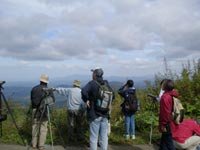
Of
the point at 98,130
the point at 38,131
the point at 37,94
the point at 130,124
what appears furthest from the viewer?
the point at 130,124

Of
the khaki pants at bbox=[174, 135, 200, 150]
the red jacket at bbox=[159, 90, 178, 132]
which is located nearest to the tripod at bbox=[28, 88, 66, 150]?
the red jacket at bbox=[159, 90, 178, 132]

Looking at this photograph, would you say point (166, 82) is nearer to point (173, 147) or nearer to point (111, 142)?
point (173, 147)

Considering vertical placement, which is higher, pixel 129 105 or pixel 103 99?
pixel 103 99

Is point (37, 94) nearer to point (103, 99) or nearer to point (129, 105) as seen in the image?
point (103, 99)

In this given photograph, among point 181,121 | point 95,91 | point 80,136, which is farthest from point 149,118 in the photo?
point 95,91

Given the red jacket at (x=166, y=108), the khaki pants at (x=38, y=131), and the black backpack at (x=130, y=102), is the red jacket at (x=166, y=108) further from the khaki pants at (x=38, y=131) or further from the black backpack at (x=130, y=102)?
the khaki pants at (x=38, y=131)

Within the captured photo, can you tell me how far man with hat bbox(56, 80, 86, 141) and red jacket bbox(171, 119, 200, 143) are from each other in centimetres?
326

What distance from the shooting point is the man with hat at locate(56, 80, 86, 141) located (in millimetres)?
9945

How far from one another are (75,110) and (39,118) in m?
1.17

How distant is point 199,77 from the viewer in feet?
45.1

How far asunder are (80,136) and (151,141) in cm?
218

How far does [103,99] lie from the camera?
7.53m

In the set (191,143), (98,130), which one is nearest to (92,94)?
(98,130)

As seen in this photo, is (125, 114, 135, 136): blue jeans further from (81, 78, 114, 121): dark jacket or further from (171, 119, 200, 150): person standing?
(81, 78, 114, 121): dark jacket
